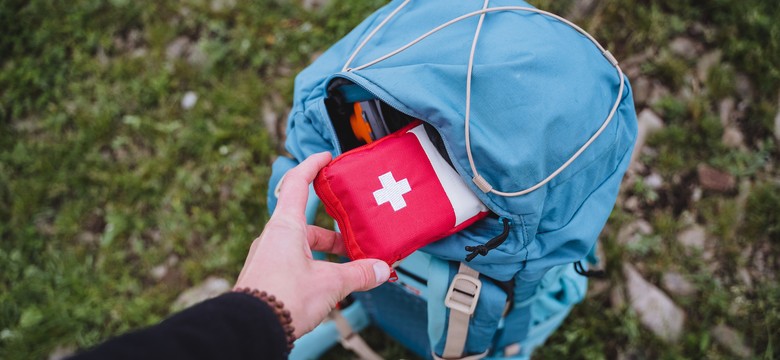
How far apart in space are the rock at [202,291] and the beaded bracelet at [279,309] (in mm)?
1738

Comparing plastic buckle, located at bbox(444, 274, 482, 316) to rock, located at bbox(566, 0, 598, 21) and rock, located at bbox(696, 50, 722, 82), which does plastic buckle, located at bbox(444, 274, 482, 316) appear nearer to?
rock, located at bbox(566, 0, 598, 21)

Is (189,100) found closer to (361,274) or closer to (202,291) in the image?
(202,291)

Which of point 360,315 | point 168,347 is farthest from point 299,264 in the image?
point 360,315

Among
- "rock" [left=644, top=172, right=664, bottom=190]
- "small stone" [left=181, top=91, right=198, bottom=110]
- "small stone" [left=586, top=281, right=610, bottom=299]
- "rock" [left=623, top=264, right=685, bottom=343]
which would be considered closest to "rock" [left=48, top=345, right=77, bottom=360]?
"small stone" [left=181, top=91, right=198, bottom=110]

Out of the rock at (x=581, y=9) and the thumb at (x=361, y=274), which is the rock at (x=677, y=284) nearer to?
the rock at (x=581, y=9)

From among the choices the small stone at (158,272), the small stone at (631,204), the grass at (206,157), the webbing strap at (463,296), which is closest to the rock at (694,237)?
the grass at (206,157)

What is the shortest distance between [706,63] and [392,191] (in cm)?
238

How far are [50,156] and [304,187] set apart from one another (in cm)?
262

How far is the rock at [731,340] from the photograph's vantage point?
2443 mm

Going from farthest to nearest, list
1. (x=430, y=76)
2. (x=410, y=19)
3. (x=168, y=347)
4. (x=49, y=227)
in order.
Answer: (x=49, y=227) → (x=410, y=19) → (x=430, y=76) → (x=168, y=347)

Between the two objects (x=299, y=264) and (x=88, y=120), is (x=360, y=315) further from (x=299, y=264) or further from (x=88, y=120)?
(x=88, y=120)

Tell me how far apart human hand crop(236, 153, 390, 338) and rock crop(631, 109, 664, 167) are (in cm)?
200

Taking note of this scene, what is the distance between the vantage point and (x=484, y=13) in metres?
1.55

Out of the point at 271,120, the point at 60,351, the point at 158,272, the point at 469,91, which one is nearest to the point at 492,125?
the point at 469,91
